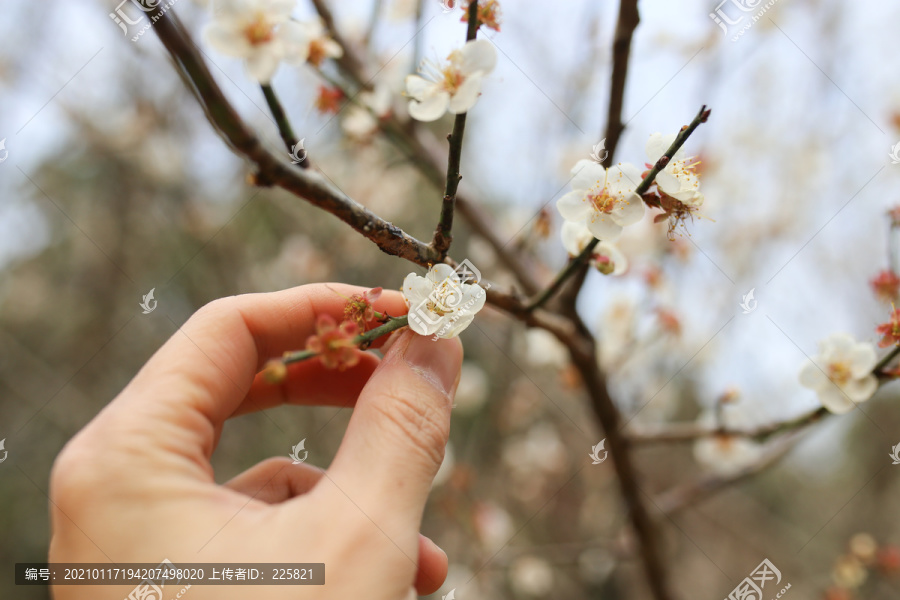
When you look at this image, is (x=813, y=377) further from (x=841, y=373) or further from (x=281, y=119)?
(x=281, y=119)

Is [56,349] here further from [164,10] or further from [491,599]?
[164,10]

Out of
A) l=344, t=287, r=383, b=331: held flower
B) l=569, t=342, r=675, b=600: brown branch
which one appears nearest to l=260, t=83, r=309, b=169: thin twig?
l=344, t=287, r=383, b=331: held flower

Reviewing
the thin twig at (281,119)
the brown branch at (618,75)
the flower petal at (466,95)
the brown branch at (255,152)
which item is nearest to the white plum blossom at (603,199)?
the brown branch at (618,75)

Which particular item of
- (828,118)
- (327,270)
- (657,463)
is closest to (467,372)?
(327,270)

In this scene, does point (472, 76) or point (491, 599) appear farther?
point (491, 599)

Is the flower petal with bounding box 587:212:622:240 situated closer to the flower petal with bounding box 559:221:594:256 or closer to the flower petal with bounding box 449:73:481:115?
the flower petal with bounding box 559:221:594:256

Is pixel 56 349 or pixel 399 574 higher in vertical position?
pixel 399 574
